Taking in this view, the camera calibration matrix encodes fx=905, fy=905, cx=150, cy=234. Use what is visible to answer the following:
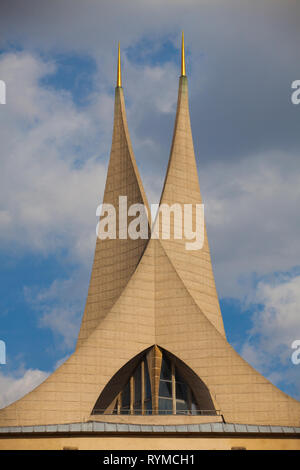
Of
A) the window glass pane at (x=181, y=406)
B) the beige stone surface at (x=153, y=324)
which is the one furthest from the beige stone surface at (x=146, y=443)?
the window glass pane at (x=181, y=406)

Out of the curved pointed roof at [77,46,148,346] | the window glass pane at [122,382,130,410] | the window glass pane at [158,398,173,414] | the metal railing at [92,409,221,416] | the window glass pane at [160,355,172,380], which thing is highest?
the curved pointed roof at [77,46,148,346]

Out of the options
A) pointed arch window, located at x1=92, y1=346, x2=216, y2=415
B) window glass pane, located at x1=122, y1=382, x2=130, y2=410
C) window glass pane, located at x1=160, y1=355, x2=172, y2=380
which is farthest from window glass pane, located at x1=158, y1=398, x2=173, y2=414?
window glass pane, located at x1=122, y1=382, x2=130, y2=410

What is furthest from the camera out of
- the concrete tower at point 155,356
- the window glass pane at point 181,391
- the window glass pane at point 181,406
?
the window glass pane at point 181,391

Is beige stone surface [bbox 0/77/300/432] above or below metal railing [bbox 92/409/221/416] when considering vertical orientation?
above

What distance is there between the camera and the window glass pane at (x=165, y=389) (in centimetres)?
3597

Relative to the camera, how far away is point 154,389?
3569 cm

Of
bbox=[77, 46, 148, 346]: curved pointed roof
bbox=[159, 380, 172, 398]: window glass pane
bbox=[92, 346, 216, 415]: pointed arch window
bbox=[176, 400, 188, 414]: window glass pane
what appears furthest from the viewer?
bbox=[77, 46, 148, 346]: curved pointed roof

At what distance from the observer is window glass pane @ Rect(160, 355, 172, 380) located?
36344 mm

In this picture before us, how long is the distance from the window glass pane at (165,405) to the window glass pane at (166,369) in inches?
37.4

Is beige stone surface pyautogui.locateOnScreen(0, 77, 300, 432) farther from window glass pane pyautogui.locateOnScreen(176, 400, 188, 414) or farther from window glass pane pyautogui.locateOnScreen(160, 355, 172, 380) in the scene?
window glass pane pyautogui.locateOnScreen(176, 400, 188, 414)

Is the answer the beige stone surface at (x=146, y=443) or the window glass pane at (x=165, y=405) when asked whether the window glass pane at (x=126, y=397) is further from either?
the beige stone surface at (x=146, y=443)

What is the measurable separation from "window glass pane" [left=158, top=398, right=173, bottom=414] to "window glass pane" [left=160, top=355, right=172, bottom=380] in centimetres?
95
